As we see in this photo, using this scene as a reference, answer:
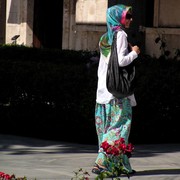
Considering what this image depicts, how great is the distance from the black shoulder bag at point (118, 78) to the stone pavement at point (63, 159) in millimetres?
866

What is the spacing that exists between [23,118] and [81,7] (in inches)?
319

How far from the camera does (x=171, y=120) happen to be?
11406 millimetres

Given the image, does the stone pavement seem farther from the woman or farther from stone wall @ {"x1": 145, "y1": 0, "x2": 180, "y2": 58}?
stone wall @ {"x1": 145, "y1": 0, "x2": 180, "y2": 58}

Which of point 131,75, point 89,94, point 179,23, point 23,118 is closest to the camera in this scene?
point 131,75

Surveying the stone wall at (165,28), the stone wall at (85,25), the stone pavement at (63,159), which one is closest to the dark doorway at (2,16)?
the stone wall at (85,25)

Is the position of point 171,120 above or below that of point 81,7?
below

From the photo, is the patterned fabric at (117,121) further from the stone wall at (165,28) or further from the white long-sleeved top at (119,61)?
the stone wall at (165,28)

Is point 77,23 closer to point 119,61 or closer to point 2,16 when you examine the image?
point 2,16

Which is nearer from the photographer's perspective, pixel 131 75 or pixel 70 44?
pixel 131 75

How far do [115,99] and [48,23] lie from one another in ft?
48.4

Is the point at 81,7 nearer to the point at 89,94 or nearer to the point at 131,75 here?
the point at 89,94

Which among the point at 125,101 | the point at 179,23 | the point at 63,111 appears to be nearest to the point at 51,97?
the point at 63,111

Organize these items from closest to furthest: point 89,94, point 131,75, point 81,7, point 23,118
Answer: point 131,75 → point 89,94 → point 23,118 → point 81,7

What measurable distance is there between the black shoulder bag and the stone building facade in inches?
181
